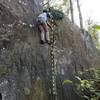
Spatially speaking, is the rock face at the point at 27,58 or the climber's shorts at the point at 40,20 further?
the climber's shorts at the point at 40,20

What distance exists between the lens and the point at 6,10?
464 cm

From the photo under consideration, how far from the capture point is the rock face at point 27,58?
400 cm

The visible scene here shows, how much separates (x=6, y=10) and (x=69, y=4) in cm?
651

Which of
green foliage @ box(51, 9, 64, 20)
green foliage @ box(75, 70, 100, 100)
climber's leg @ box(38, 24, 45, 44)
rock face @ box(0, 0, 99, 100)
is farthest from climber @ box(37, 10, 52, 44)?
green foliage @ box(75, 70, 100, 100)

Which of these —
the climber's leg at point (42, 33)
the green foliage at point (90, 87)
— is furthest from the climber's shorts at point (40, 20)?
the green foliage at point (90, 87)

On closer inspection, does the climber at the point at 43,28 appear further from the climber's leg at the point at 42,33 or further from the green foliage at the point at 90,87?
the green foliage at the point at 90,87

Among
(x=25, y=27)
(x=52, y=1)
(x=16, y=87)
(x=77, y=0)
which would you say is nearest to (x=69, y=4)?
(x=77, y=0)

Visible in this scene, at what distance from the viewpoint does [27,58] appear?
4473 millimetres

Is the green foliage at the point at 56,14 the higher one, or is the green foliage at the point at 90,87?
the green foliage at the point at 56,14

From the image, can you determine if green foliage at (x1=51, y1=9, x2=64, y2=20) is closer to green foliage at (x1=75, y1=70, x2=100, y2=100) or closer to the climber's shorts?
the climber's shorts

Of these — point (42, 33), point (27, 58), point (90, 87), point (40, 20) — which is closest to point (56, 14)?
point (40, 20)

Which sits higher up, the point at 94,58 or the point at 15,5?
the point at 15,5

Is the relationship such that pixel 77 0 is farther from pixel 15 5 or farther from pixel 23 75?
pixel 23 75

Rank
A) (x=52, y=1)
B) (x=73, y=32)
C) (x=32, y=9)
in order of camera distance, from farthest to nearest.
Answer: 1. (x=52, y=1)
2. (x=73, y=32)
3. (x=32, y=9)
